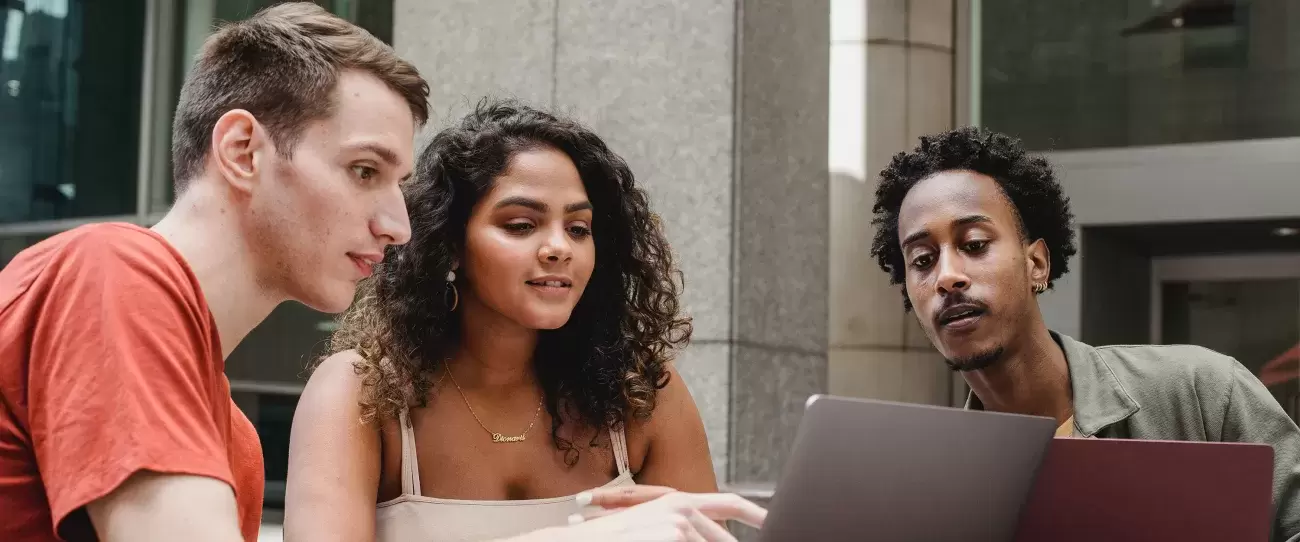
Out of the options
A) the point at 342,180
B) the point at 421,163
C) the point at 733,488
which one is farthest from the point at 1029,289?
the point at 733,488

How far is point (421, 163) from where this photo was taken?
8.23ft

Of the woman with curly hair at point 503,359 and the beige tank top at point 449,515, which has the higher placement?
the woman with curly hair at point 503,359

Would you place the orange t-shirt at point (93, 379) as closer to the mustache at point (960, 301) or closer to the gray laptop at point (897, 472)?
the gray laptop at point (897, 472)

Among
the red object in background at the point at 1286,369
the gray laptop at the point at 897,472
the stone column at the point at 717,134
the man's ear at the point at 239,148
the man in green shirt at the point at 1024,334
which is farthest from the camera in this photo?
the red object in background at the point at 1286,369

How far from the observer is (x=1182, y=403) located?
7.74 ft

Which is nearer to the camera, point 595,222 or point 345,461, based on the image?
point 345,461

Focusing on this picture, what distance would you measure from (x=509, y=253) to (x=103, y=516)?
1.13 meters

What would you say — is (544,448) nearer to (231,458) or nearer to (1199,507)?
(231,458)

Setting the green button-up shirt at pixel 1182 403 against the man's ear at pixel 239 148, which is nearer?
the man's ear at pixel 239 148

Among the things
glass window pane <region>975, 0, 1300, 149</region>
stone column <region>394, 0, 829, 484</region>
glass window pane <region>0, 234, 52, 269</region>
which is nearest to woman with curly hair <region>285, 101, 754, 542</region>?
stone column <region>394, 0, 829, 484</region>

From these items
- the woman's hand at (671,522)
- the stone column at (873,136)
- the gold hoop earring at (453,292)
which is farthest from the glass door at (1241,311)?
the woman's hand at (671,522)

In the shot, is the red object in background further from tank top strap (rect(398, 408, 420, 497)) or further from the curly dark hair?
tank top strap (rect(398, 408, 420, 497))

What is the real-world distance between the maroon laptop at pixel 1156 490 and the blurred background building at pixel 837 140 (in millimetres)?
2211

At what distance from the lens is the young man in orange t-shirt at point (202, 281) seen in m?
1.26
